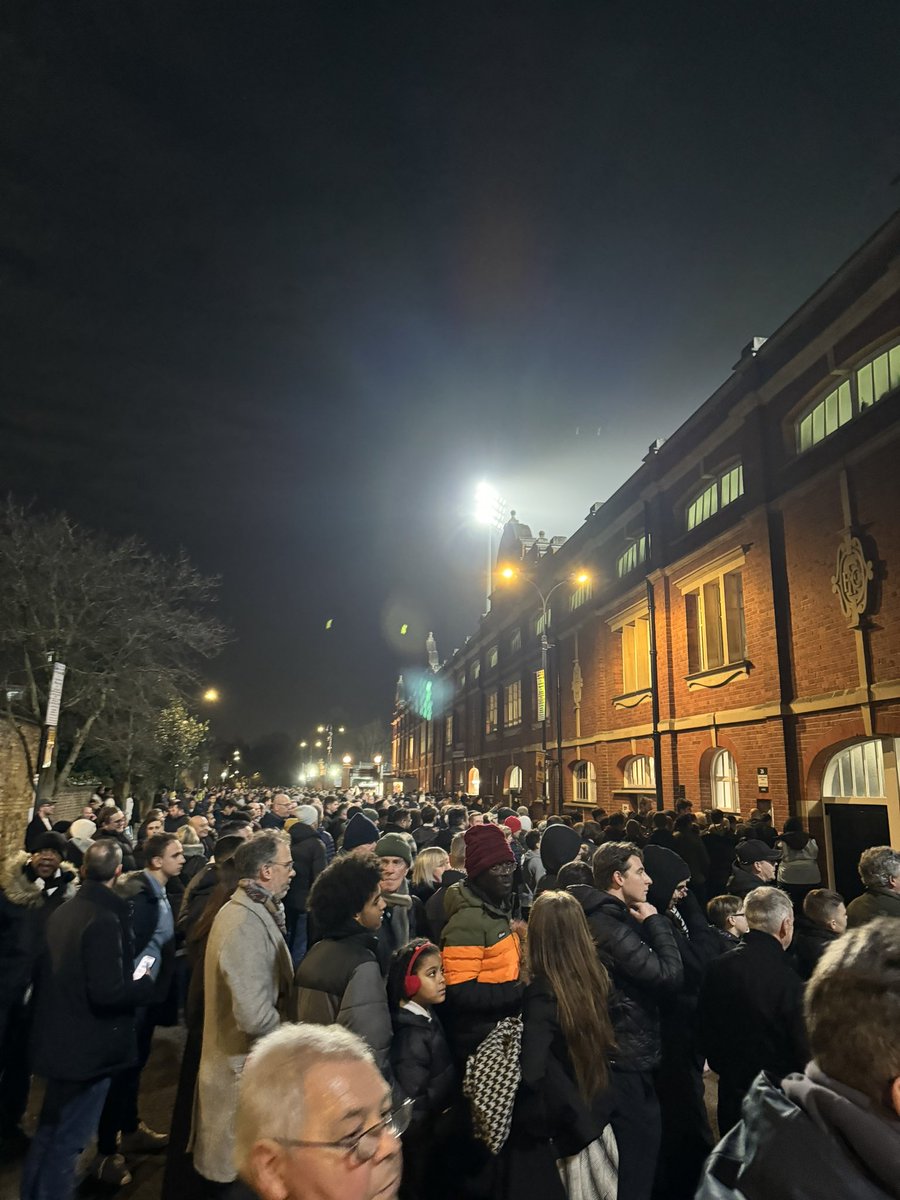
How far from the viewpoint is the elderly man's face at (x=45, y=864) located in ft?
17.4

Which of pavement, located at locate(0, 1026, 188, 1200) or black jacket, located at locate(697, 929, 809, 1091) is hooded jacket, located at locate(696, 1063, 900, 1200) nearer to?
black jacket, located at locate(697, 929, 809, 1091)

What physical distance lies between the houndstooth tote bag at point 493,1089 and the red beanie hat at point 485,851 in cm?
109

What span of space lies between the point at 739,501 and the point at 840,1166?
1597 centimetres

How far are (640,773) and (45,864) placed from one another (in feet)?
60.0

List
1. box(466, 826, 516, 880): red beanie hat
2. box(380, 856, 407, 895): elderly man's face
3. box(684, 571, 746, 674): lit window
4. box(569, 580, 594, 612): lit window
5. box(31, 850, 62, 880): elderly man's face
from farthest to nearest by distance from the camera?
box(569, 580, 594, 612): lit window
box(684, 571, 746, 674): lit window
box(31, 850, 62, 880): elderly man's face
box(380, 856, 407, 895): elderly man's face
box(466, 826, 516, 880): red beanie hat

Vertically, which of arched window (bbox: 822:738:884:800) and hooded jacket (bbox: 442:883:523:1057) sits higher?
arched window (bbox: 822:738:884:800)

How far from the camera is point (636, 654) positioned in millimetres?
21609

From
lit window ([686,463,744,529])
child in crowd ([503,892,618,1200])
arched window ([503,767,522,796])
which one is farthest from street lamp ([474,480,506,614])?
child in crowd ([503,892,618,1200])

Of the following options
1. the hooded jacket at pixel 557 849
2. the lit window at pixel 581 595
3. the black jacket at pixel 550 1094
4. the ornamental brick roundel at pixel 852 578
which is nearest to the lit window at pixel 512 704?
the lit window at pixel 581 595

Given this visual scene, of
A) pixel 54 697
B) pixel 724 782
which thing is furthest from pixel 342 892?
pixel 54 697

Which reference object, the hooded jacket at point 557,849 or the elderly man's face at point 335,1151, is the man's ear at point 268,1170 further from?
the hooded jacket at point 557,849

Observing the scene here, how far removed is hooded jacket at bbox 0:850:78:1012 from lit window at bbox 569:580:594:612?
73.6 ft

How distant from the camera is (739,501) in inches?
631

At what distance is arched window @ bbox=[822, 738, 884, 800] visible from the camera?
12.4m
